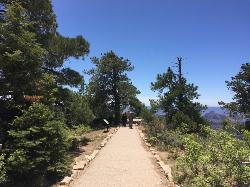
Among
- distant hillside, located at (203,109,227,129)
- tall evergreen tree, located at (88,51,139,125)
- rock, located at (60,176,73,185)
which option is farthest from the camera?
tall evergreen tree, located at (88,51,139,125)

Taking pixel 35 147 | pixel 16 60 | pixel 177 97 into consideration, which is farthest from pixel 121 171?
pixel 177 97

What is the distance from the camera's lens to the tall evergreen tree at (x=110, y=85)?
42.6 meters

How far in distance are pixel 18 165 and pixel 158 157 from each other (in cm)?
714

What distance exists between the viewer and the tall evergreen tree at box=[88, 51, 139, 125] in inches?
1677

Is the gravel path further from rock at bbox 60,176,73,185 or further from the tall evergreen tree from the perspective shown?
the tall evergreen tree

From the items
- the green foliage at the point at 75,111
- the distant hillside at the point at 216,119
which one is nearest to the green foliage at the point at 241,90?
the distant hillside at the point at 216,119

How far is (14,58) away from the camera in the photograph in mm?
11609

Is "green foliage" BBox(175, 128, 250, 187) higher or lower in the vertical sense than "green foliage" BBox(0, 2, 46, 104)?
lower

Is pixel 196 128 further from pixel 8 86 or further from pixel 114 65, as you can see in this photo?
pixel 114 65

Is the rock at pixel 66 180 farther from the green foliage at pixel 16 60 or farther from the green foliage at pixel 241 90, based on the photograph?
the green foliage at pixel 241 90

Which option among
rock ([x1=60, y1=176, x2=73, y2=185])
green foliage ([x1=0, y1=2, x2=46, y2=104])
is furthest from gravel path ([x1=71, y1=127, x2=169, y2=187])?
green foliage ([x1=0, y1=2, x2=46, y2=104])

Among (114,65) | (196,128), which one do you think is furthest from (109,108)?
(196,128)

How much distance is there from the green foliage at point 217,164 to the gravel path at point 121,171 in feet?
3.04

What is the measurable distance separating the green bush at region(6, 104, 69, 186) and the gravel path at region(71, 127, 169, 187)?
0.96m
